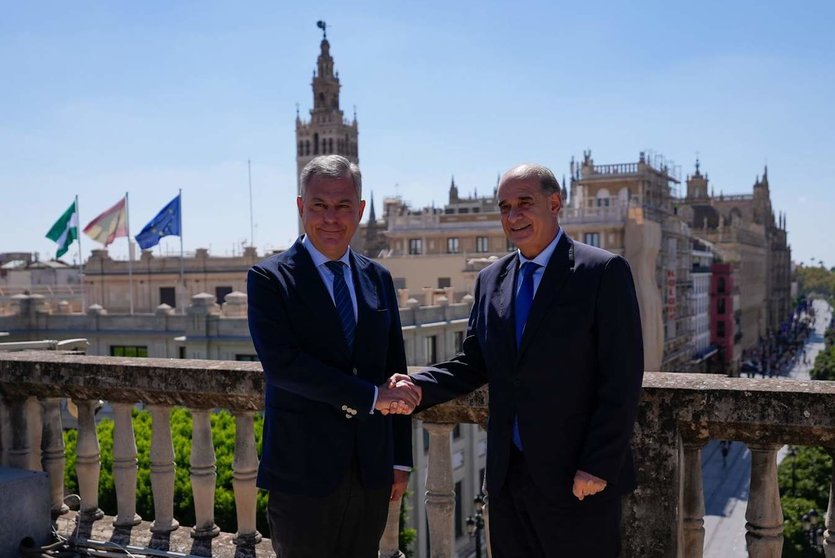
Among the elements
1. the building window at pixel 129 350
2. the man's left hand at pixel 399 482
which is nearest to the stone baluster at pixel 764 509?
the man's left hand at pixel 399 482

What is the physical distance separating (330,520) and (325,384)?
65cm

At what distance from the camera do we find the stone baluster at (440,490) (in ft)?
14.7

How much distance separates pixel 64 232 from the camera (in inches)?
1834

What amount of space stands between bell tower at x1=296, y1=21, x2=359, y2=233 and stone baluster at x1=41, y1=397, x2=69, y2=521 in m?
104

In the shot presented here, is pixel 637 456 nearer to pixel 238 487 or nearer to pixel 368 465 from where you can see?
pixel 368 465

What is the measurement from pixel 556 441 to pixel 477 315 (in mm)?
701

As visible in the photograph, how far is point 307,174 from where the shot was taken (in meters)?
3.63

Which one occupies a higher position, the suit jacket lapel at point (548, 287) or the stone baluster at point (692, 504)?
the suit jacket lapel at point (548, 287)

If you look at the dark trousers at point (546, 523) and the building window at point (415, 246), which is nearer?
the dark trousers at point (546, 523)

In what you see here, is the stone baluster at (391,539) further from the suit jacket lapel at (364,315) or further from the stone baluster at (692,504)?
the stone baluster at (692,504)

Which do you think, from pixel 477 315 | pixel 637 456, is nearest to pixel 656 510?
pixel 637 456

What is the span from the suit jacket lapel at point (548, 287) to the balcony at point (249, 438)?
91 centimetres

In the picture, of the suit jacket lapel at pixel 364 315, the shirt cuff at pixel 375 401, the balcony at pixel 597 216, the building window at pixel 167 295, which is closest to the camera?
the shirt cuff at pixel 375 401

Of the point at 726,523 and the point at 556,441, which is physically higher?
the point at 556,441
